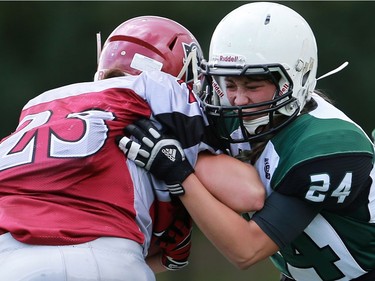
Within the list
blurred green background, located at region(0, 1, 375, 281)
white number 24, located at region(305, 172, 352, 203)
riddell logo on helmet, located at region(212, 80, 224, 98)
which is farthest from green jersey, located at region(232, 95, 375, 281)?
blurred green background, located at region(0, 1, 375, 281)

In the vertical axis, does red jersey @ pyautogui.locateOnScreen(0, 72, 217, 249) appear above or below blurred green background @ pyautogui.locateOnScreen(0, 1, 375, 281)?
above

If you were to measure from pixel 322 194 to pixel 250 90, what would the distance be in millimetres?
418

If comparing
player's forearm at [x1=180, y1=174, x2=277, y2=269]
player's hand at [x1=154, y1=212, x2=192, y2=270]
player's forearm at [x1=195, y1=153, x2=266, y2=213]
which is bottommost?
player's hand at [x1=154, y1=212, x2=192, y2=270]

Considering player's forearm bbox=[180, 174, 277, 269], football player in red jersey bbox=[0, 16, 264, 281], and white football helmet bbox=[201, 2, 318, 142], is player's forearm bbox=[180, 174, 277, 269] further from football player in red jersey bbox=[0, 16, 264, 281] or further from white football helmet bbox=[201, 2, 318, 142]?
white football helmet bbox=[201, 2, 318, 142]

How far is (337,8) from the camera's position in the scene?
8766 millimetres

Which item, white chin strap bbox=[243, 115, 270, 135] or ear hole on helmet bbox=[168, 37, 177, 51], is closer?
white chin strap bbox=[243, 115, 270, 135]

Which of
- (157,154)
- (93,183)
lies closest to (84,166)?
(93,183)

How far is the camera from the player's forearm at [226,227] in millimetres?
2785

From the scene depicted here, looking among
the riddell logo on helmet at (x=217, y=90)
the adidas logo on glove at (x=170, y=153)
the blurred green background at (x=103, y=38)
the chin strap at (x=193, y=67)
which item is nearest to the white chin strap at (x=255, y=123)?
the riddell logo on helmet at (x=217, y=90)

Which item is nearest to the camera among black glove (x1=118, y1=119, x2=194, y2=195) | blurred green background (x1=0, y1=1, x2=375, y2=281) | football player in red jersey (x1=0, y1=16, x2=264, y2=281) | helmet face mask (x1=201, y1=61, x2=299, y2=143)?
football player in red jersey (x1=0, y1=16, x2=264, y2=281)

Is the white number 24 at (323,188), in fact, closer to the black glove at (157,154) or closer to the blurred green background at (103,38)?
the black glove at (157,154)

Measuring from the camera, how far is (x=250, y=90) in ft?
9.73

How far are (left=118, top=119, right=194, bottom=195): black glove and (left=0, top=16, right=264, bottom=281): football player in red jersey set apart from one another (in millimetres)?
16

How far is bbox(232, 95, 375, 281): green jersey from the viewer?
2818 millimetres
